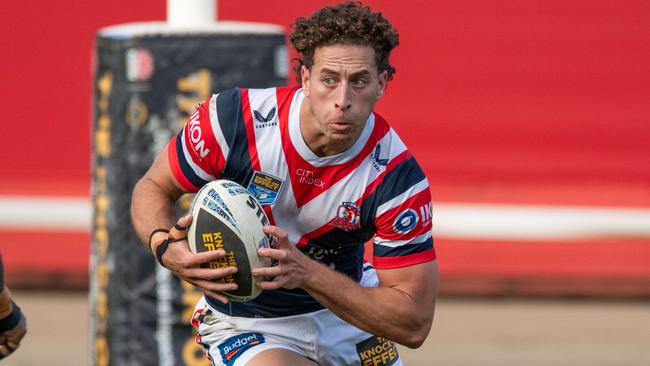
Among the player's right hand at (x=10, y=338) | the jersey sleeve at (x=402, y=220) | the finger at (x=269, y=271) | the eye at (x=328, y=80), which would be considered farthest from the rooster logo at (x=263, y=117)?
the player's right hand at (x=10, y=338)

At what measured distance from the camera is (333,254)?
4914 mm

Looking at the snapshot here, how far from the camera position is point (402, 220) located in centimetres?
466

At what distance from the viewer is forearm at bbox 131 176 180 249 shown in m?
4.68

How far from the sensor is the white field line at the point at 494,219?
10.5 meters

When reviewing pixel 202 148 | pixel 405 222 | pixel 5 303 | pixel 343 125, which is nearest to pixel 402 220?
pixel 405 222

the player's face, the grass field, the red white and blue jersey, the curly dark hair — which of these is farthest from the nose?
the grass field

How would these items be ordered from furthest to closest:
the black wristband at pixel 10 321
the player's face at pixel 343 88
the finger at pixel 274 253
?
the black wristband at pixel 10 321, the player's face at pixel 343 88, the finger at pixel 274 253

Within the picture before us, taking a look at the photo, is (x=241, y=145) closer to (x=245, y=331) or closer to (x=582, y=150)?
(x=245, y=331)

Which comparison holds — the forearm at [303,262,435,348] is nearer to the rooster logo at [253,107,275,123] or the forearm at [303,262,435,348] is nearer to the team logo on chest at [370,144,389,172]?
the team logo on chest at [370,144,389,172]

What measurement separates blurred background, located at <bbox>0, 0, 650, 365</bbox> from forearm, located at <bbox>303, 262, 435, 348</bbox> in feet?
19.0

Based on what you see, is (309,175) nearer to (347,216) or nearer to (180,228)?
(347,216)

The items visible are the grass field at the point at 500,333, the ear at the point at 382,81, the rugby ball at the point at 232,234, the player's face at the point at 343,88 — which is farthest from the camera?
the grass field at the point at 500,333

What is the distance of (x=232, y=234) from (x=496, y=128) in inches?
256

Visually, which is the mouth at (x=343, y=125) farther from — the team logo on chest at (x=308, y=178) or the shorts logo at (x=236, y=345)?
the shorts logo at (x=236, y=345)
